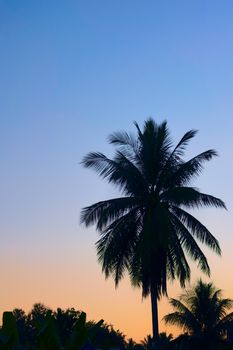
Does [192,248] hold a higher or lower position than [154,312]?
higher

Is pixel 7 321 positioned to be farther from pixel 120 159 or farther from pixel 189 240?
pixel 120 159

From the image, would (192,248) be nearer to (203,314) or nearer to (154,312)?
(154,312)

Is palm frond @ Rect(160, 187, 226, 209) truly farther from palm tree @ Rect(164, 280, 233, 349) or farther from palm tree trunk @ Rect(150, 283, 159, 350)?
palm tree @ Rect(164, 280, 233, 349)

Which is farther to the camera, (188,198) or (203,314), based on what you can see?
(203,314)

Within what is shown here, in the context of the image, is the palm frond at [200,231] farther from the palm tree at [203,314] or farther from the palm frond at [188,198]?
the palm tree at [203,314]

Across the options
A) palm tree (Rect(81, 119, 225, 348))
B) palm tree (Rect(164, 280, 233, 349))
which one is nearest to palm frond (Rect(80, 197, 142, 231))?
palm tree (Rect(81, 119, 225, 348))

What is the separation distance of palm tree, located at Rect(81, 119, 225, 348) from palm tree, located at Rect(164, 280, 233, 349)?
532 inches

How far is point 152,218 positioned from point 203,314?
15852mm

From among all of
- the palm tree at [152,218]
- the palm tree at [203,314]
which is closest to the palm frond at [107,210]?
the palm tree at [152,218]

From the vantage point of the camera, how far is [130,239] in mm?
25719

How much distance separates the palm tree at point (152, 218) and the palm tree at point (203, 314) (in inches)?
532

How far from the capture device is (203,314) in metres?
38.8

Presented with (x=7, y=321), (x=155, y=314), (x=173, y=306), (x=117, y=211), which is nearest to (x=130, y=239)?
(x=117, y=211)

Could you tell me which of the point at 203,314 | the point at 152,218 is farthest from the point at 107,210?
the point at 203,314
